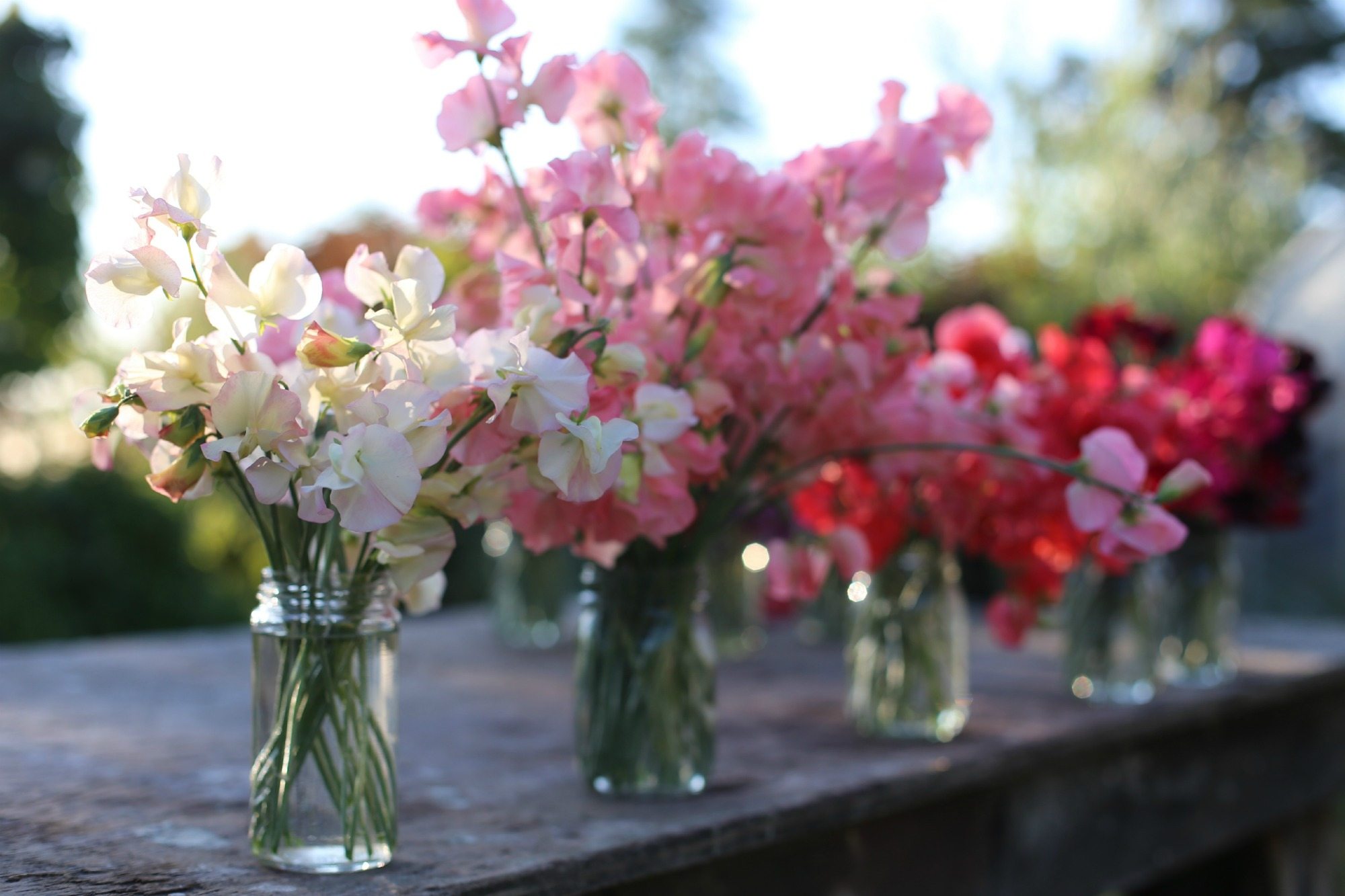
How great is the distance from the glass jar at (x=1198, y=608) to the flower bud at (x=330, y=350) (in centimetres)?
135

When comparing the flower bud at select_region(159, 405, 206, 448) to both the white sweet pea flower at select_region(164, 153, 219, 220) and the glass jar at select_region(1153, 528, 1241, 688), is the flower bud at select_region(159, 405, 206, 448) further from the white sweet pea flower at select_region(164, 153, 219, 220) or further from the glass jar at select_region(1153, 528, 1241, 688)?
the glass jar at select_region(1153, 528, 1241, 688)

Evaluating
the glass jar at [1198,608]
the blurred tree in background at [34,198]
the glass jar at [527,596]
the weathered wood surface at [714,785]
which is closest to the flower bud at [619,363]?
the weathered wood surface at [714,785]

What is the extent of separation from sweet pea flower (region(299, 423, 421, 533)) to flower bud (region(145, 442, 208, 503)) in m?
0.09

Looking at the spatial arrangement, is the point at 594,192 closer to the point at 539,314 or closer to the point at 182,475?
the point at 539,314

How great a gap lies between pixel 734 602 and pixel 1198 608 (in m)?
0.72

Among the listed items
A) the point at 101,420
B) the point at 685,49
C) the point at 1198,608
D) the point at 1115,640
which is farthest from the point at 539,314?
the point at 685,49

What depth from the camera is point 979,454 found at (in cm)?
127

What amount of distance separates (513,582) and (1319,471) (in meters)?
2.70

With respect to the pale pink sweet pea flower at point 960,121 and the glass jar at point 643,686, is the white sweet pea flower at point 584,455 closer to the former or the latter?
the glass jar at point 643,686

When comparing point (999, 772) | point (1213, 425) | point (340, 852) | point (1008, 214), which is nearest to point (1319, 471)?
point (1213, 425)

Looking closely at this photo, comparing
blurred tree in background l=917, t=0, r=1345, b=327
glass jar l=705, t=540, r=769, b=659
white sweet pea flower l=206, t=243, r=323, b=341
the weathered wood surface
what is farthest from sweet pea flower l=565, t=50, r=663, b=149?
blurred tree in background l=917, t=0, r=1345, b=327

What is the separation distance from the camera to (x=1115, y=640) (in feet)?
5.21

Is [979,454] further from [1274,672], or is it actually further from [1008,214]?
[1008,214]

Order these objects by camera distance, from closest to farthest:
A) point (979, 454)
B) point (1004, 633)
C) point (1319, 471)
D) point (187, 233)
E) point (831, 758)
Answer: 1. point (187, 233)
2. point (831, 758)
3. point (979, 454)
4. point (1004, 633)
5. point (1319, 471)
